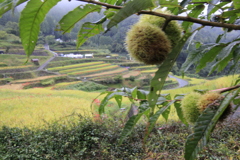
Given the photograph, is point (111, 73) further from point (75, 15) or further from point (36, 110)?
point (75, 15)

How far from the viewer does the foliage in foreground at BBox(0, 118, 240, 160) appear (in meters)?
1.98

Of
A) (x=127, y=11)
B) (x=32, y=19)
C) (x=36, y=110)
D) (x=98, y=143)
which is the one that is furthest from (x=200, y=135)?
(x=36, y=110)

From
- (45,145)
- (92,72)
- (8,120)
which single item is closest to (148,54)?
(45,145)

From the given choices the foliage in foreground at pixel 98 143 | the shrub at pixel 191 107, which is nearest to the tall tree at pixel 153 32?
the shrub at pixel 191 107

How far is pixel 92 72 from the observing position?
7316mm

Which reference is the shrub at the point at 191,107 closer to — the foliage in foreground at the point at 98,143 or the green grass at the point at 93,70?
the foliage in foreground at the point at 98,143

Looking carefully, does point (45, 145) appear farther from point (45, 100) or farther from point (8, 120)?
point (45, 100)

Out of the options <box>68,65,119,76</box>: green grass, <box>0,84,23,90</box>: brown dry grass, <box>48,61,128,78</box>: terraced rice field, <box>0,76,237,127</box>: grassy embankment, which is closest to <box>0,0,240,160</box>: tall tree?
<box>0,76,237,127</box>: grassy embankment

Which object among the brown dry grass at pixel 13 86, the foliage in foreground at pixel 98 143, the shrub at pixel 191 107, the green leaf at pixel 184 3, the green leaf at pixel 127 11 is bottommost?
the foliage in foreground at pixel 98 143

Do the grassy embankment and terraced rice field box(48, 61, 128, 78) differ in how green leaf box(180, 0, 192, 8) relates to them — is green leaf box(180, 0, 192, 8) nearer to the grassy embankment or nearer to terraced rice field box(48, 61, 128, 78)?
the grassy embankment

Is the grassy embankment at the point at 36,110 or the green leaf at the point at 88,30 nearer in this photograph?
the green leaf at the point at 88,30

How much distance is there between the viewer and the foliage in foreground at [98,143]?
1981mm

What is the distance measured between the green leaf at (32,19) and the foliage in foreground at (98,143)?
75.1 inches

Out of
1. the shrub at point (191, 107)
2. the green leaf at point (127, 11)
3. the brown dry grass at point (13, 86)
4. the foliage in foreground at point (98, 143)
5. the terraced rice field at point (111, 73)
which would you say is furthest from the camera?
the terraced rice field at point (111, 73)
